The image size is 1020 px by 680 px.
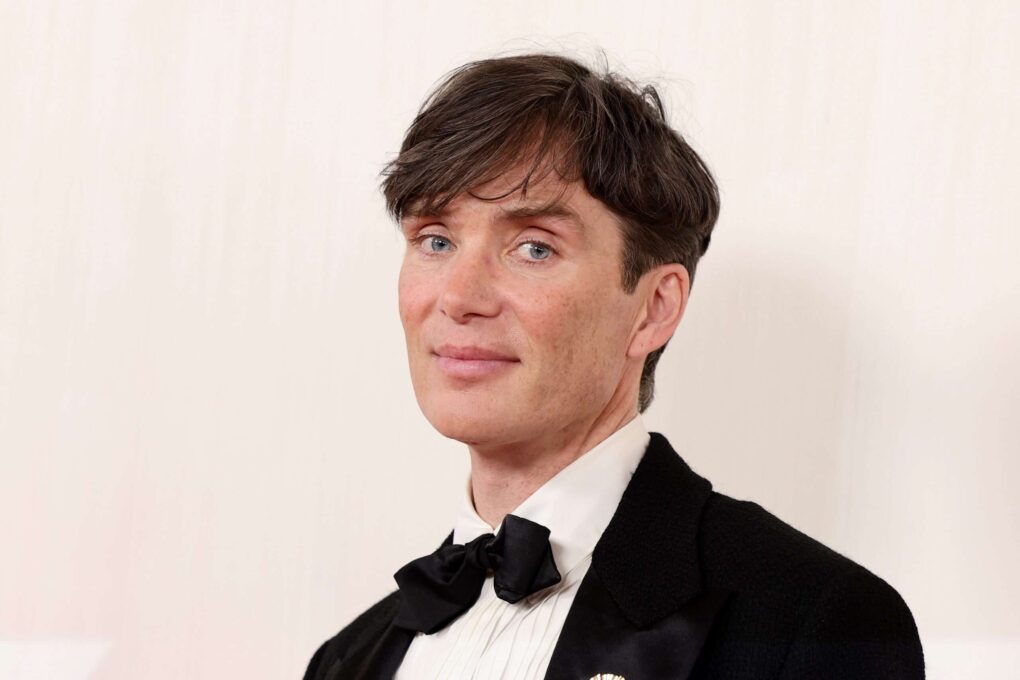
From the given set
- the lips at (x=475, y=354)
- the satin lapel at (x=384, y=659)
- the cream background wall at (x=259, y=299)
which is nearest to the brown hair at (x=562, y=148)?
the lips at (x=475, y=354)

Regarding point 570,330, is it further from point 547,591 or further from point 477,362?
point 547,591

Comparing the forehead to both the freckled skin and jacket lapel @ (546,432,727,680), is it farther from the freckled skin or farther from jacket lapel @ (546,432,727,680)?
jacket lapel @ (546,432,727,680)

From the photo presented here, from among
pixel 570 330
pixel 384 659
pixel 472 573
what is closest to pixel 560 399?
pixel 570 330

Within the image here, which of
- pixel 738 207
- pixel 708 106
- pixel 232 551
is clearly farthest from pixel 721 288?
pixel 232 551

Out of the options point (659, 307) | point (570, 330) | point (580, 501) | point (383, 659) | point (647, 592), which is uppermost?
point (659, 307)

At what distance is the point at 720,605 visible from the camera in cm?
217

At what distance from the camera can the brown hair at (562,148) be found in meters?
2.38

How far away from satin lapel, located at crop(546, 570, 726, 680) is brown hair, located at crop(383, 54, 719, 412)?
0.56m

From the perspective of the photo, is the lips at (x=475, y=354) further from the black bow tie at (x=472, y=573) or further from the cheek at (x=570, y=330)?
the black bow tie at (x=472, y=573)

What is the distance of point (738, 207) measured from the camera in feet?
10.1

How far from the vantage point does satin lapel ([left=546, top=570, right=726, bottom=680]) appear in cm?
213

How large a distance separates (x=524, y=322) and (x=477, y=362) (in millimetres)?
102

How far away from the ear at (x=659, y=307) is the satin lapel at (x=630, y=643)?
0.48 meters

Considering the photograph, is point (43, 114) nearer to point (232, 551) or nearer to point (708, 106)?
point (232, 551)
